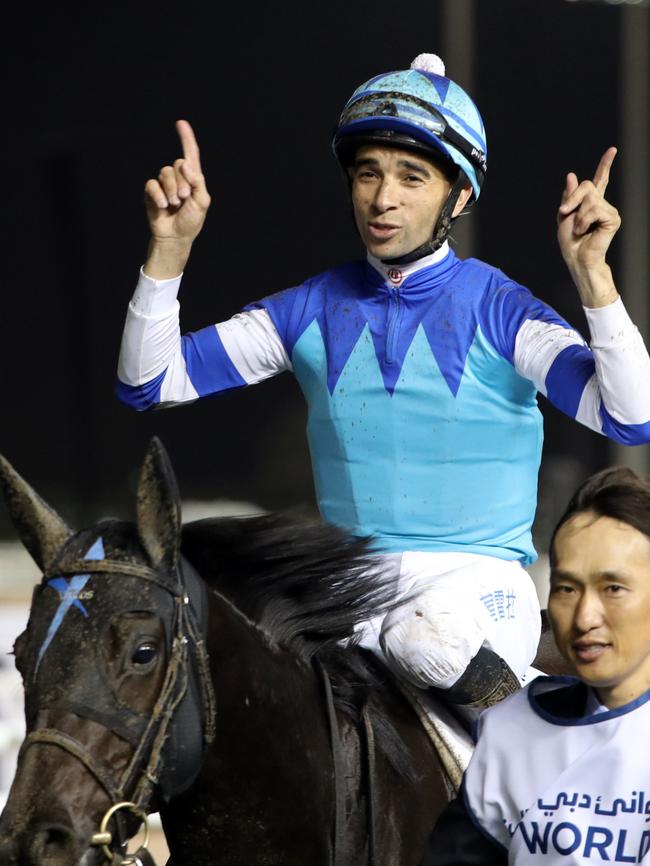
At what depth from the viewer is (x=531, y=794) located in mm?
1804

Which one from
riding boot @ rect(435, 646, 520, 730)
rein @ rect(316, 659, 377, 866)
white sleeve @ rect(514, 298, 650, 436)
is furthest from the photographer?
riding boot @ rect(435, 646, 520, 730)

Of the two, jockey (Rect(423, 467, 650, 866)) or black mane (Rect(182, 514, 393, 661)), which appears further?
black mane (Rect(182, 514, 393, 661))

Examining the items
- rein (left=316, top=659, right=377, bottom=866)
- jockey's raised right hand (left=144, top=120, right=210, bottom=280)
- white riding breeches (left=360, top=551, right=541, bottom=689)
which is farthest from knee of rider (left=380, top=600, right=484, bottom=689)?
jockey's raised right hand (left=144, top=120, right=210, bottom=280)

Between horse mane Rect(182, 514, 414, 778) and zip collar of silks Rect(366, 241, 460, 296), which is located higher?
zip collar of silks Rect(366, 241, 460, 296)

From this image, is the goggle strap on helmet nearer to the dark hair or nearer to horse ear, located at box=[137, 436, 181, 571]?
horse ear, located at box=[137, 436, 181, 571]

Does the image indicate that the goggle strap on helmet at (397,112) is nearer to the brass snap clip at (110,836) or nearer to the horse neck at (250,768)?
the horse neck at (250,768)

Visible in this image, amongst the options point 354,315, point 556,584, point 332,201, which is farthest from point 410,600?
point 332,201

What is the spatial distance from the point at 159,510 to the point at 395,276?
36.5 inches

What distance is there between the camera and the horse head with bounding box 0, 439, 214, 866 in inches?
82.3

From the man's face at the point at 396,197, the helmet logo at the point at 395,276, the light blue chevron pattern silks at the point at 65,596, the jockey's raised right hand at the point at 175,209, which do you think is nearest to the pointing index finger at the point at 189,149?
the jockey's raised right hand at the point at 175,209

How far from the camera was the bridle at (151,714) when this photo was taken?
2105 millimetres

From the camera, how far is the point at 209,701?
229cm

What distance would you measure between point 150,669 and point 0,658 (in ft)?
10.5

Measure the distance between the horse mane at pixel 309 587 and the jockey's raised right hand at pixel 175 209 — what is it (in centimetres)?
58
